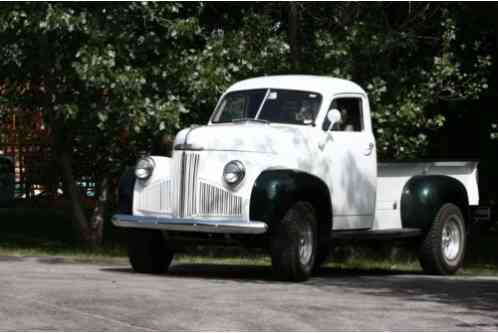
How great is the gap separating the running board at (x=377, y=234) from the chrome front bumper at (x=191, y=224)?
1.66 meters

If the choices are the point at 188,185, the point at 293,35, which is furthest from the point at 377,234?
the point at 293,35

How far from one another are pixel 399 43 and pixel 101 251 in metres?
5.89

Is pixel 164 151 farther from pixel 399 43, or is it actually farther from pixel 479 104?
pixel 479 104

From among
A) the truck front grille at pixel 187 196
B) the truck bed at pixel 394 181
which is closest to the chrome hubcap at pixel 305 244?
the truck front grille at pixel 187 196

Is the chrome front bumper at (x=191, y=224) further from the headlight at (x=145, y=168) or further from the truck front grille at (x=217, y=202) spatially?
the headlight at (x=145, y=168)

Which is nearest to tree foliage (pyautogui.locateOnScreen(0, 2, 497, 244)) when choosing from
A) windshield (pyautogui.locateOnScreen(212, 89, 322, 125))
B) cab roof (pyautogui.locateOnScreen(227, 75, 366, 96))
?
cab roof (pyautogui.locateOnScreen(227, 75, 366, 96))

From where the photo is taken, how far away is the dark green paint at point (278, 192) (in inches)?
554

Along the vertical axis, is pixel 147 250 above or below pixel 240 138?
below

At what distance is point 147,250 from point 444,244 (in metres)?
4.04

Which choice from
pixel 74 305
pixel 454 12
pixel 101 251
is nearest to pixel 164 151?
pixel 101 251

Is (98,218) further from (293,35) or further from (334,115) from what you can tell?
(334,115)

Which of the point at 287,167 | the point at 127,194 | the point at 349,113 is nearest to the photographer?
the point at 287,167

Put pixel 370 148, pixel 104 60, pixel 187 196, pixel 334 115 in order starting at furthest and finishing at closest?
1. pixel 104 60
2. pixel 370 148
3. pixel 334 115
4. pixel 187 196

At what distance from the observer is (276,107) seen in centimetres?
1565
